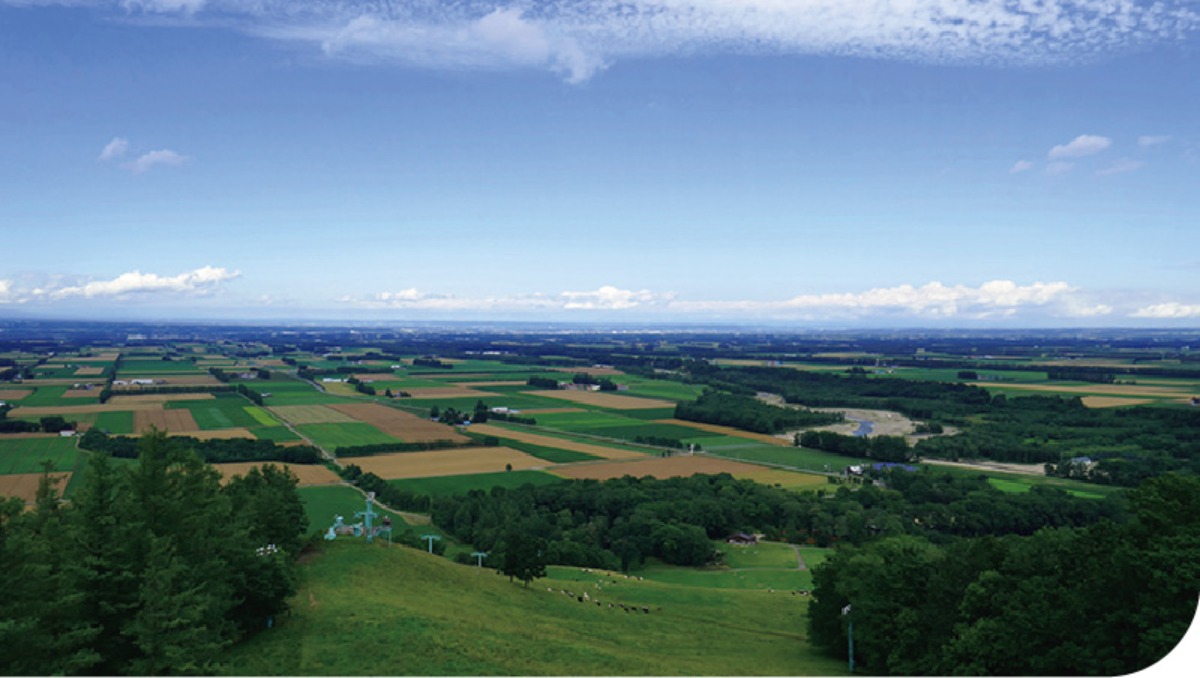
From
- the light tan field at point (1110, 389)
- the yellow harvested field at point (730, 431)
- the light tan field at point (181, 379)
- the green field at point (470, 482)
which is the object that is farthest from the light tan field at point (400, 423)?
the light tan field at point (1110, 389)

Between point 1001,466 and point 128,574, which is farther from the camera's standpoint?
point 1001,466

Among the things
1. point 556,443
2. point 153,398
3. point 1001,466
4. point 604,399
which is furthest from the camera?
point 604,399

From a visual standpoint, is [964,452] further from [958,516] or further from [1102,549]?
[1102,549]

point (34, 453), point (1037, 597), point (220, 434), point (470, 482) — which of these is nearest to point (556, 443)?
point (470, 482)

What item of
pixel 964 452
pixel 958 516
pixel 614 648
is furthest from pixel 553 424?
pixel 614 648

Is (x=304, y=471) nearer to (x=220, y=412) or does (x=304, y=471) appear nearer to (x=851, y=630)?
(x=220, y=412)

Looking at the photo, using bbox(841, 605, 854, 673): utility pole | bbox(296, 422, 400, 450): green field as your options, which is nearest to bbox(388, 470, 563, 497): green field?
bbox(296, 422, 400, 450): green field
